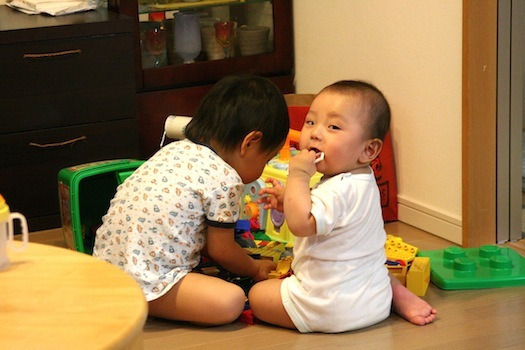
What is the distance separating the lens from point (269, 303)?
6.73ft

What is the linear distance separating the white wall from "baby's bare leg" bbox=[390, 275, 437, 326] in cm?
51

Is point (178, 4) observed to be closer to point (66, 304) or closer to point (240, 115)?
point (240, 115)

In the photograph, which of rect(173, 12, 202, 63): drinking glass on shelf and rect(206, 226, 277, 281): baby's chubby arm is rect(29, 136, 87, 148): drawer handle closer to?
rect(173, 12, 202, 63): drinking glass on shelf

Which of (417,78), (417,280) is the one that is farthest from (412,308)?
(417,78)

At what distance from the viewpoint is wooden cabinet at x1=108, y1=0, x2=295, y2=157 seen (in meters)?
3.12

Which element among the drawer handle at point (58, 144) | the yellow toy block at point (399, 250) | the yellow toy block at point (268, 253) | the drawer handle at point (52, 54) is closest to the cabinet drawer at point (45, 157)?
the drawer handle at point (58, 144)

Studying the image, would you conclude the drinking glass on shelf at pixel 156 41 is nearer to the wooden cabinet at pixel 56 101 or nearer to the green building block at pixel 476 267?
the wooden cabinet at pixel 56 101

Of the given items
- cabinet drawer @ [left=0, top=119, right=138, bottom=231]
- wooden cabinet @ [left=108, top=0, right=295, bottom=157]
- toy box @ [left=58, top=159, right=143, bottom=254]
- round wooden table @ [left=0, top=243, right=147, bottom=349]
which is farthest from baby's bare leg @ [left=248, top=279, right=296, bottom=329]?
wooden cabinet @ [left=108, top=0, right=295, bottom=157]

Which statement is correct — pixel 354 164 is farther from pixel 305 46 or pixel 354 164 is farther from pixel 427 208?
pixel 305 46

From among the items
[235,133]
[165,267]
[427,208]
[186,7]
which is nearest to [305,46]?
[186,7]

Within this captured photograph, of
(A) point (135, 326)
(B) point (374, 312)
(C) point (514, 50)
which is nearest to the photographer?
(A) point (135, 326)

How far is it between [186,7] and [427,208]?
1131 mm

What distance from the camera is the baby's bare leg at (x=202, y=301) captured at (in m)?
2.05

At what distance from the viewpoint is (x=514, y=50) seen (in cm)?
247
